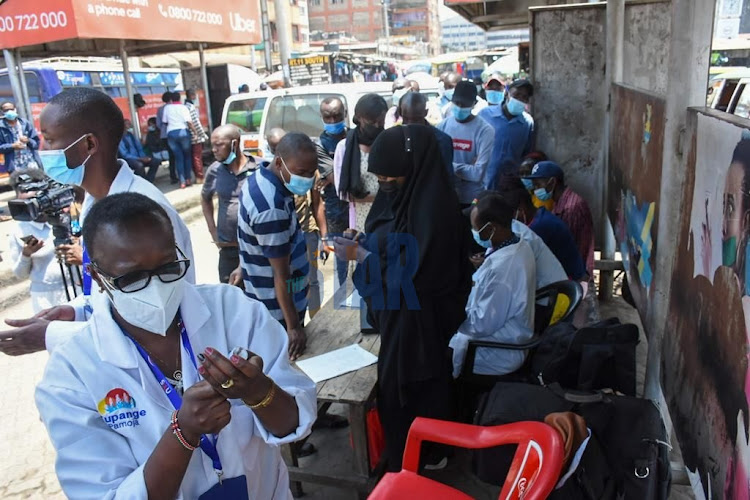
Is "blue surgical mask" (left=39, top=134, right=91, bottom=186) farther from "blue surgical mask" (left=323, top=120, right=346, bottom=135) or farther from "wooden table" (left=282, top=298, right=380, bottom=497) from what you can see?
"blue surgical mask" (left=323, top=120, right=346, bottom=135)

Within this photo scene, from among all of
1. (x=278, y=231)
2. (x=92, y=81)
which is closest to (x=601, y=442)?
(x=278, y=231)

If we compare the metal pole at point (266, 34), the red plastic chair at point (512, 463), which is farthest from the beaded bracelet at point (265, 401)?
the metal pole at point (266, 34)

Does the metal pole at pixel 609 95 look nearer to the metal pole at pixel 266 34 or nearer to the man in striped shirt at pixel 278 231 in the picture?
the man in striped shirt at pixel 278 231

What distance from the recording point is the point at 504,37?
6341 centimetres

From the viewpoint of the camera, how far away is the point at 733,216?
5.04 feet

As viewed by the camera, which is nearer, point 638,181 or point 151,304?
point 151,304

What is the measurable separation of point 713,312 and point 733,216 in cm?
32

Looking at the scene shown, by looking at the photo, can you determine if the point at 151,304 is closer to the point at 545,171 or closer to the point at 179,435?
the point at 179,435

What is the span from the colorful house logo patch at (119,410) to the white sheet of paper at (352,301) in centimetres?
211

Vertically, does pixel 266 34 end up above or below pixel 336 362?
above

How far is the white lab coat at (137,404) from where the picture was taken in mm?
1196

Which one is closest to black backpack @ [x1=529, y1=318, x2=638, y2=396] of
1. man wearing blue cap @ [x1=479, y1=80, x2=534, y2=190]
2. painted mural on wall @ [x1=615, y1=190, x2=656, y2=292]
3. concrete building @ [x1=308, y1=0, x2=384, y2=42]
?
painted mural on wall @ [x1=615, y1=190, x2=656, y2=292]

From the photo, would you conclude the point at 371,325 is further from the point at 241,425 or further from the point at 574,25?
the point at 574,25

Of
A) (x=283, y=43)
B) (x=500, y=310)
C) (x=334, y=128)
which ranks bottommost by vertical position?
(x=500, y=310)
